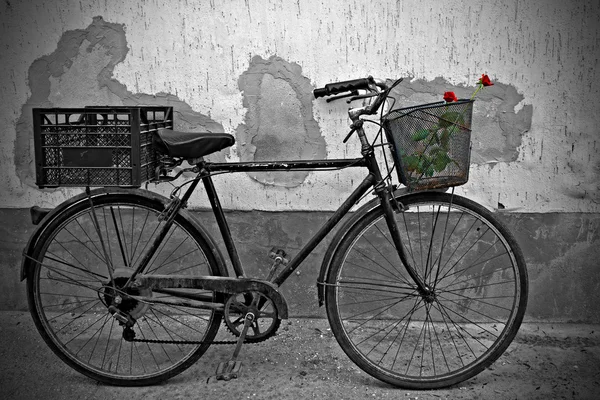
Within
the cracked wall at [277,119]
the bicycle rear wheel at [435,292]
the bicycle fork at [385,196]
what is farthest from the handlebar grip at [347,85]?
the bicycle rear wheel at [435,292]

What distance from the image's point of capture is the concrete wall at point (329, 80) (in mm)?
3861

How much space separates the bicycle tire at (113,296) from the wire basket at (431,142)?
1155 mm

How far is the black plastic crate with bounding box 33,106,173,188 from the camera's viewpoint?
3004mm

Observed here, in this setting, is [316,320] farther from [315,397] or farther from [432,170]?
[432,170]

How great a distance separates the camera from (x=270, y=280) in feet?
10.9

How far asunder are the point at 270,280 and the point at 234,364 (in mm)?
515

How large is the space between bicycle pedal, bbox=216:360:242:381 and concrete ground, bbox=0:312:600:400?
0.07 m

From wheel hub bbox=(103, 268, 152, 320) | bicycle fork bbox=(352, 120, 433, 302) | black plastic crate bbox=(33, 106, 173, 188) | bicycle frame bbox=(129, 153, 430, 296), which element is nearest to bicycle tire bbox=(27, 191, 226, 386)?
wheel hub bbox=(103, 268, 152, 320)

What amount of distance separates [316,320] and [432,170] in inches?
65.9

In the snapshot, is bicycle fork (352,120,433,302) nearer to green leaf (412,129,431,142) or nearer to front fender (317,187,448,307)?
front fender (317,187,448,307)

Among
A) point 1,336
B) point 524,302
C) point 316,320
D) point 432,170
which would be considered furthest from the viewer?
point 316,320

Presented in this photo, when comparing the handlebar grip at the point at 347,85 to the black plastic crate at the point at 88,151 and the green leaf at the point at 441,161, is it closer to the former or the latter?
the green leaf at the point at 441,161

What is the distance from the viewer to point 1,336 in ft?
12.8

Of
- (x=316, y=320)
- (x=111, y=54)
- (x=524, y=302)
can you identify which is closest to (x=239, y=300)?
(x=316, y=320)
